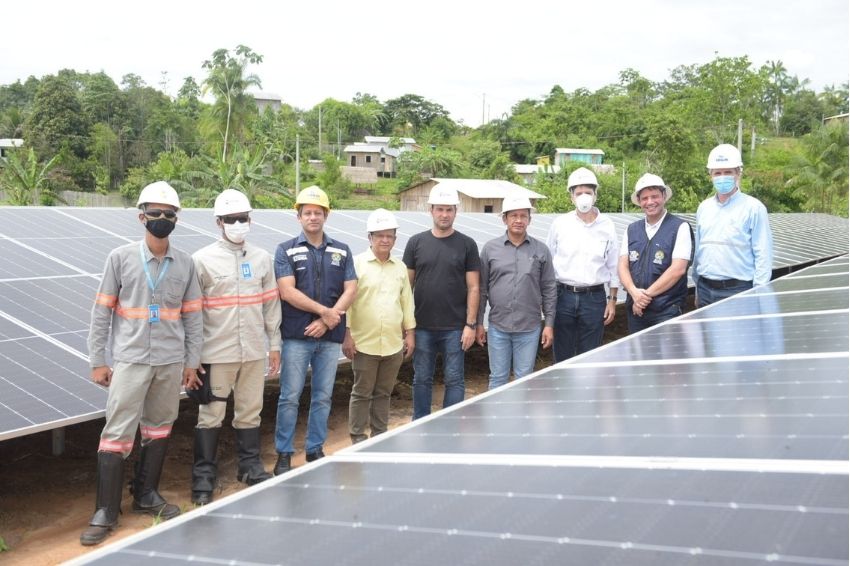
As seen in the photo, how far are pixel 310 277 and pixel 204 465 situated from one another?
165cm

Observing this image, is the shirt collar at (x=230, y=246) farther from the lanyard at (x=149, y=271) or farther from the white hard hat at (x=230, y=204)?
the lanyard at (x=149, y=271)

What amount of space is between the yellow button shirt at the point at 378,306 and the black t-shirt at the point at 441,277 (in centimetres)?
23

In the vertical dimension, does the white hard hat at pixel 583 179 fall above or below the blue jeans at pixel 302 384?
above

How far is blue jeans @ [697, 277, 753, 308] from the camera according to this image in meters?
6.92

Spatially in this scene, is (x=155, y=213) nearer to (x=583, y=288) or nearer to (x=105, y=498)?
(x=105, y=498)

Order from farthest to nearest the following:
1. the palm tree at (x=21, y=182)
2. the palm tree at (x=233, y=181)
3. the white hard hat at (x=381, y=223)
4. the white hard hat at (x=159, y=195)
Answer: the palm tree at (x=233, y=181), the palm tree at (x=21, y=182), the white hard hat at (x=381, y=223), the white hard hat at (x=159, y=195)

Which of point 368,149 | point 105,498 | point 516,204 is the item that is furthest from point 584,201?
point 368,149

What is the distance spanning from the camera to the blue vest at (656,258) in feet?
22.0

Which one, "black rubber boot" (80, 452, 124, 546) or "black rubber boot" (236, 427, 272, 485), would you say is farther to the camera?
"black rubber boot" (236, 427, 272, 485)

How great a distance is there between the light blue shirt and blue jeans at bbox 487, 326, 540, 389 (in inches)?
67.7

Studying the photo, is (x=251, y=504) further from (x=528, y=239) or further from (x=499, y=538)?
(x=528, y=239)

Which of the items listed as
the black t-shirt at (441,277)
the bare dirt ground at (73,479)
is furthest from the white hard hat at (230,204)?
the bare dirt ground at (73,479)

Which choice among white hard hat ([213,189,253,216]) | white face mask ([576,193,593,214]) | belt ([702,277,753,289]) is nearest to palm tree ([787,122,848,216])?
belt ([702,277,753,289])

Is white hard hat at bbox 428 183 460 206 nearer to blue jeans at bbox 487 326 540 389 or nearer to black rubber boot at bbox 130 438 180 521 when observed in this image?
blue jeans at bbox 487 326 540 389
